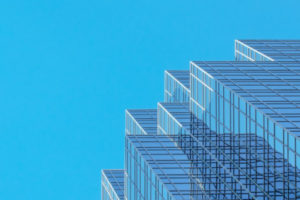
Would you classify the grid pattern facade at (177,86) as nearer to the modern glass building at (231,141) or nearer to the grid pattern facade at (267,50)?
the grid pattern facade at (267,50)

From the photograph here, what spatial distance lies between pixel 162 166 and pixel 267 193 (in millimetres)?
16927

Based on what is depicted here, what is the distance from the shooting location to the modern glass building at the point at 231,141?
64.2 m

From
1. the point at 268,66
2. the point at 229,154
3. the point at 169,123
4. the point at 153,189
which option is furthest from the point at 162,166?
the point at 169,123

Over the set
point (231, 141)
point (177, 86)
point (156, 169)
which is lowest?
point (156, 169)

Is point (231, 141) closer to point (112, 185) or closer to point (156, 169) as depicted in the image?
point (156, 169)

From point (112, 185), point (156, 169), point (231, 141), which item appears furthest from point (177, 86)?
point (231, 141)

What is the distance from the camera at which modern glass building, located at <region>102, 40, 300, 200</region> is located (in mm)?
64188

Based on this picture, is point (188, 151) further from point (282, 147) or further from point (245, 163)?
point (282, 147)

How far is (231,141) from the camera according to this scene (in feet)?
247

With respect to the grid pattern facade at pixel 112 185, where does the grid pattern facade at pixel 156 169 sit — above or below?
above

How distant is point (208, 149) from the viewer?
260 feet

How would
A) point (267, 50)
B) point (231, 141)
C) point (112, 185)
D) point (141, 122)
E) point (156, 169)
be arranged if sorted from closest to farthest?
point (231, 141) → point (156, 169) → point (267, 50) → point (112, 185) → point (141, 122)

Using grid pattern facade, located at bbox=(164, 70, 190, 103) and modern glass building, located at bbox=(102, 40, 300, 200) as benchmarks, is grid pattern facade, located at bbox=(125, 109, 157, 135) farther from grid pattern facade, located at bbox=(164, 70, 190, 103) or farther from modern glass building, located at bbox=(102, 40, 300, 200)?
modern glass building, located at bbox=(102, 40, 300, 200)

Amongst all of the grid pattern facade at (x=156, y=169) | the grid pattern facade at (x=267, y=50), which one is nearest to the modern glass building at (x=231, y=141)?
the grid pattern facade at (x=156, y=169)
